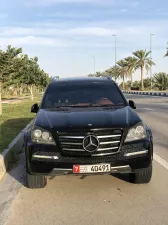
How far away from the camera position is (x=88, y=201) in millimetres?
4762

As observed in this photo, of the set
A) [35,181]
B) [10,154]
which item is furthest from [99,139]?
[10,154]

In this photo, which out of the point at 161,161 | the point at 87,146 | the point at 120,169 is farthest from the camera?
the point at 161,161

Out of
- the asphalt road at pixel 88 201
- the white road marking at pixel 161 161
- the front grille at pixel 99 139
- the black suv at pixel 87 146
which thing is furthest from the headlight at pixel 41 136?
the white road marking at pixel 161 161

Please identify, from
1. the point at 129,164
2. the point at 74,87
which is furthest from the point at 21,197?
the point at 74,87

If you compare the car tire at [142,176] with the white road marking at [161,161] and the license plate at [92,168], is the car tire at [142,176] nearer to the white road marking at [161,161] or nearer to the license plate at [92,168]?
the license plate at [92,168]

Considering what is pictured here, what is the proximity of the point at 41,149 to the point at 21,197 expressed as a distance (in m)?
0.78

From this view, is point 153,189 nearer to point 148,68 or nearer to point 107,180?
point 107,180

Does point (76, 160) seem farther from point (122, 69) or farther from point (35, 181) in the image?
point (122, 69)

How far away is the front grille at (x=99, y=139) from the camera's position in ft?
15.6

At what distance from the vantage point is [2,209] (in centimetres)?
452

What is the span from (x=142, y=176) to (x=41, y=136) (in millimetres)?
1663

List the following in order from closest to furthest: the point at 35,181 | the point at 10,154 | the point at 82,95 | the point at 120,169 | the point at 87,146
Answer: the point at 87,146
the point at 120,169
the point at 35,181
the point at 82,95
the point at 10,154

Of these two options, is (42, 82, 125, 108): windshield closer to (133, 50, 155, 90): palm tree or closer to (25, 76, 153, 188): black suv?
(25, 76, 153, 188): black suv

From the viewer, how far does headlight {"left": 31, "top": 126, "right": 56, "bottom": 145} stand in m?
4.89
